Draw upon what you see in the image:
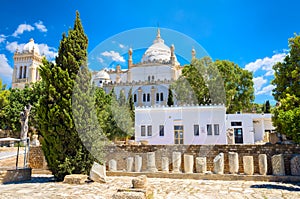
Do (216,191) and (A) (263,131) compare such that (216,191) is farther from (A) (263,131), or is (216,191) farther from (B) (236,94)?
(B) (236,94)

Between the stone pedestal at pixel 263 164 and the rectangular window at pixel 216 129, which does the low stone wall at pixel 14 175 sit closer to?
the stone pedestal at pixel 263 164

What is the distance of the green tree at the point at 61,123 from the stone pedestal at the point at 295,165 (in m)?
7.31

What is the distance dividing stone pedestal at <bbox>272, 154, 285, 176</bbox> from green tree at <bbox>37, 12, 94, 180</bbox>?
6.77 metres

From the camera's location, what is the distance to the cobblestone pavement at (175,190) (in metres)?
6.27

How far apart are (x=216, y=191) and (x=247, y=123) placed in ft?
43.6

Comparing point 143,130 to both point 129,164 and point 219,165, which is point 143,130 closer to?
point 129,164

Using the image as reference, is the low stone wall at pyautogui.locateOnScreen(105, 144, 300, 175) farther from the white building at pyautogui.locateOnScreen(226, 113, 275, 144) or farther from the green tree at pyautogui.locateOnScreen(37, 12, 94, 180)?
the white building at pyautogui.locateOnScreen(226, 113, 275, 144)

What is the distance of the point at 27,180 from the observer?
8.95 meters

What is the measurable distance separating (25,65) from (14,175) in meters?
48.8

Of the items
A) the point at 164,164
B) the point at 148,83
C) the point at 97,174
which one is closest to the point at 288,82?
the point at 164,164

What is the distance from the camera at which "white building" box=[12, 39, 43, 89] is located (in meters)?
50.3

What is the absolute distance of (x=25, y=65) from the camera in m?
51.0

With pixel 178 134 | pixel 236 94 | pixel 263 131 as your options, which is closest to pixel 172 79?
pixel 236 94

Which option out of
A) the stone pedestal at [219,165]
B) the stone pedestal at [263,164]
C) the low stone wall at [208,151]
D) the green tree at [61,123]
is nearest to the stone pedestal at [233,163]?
the stone pedestal at [219,165]
